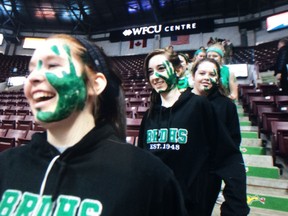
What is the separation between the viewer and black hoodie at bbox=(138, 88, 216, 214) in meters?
1.04

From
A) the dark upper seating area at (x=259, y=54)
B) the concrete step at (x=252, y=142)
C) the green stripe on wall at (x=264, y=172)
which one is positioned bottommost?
the green stripe on wall at (x=264, y=172)

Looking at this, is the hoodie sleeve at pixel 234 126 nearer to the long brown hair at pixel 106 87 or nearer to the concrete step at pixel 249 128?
the long brown hair at pixel 106 87

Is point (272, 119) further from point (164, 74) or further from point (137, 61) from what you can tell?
point (137, 61)

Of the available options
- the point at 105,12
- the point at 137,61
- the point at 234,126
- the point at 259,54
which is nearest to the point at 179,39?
the point at 137,61

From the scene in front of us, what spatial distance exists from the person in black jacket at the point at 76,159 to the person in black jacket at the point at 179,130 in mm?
383

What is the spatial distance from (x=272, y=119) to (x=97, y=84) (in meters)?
3.18

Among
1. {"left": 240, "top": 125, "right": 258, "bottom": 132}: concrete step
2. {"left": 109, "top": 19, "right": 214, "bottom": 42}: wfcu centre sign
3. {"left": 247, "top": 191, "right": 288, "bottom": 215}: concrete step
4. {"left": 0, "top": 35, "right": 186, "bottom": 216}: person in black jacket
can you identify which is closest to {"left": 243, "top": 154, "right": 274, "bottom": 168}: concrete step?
{"left": 247, "top": 191, "right": 288, "bottom": 215}: concrete step

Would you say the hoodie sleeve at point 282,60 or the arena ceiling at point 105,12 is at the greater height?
the arena ceiling at point 105,12

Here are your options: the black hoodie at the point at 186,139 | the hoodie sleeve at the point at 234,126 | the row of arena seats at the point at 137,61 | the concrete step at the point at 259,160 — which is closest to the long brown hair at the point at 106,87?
the black hoodie at the point at 186,139

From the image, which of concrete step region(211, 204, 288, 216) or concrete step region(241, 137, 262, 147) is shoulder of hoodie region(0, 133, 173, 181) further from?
concrete step region(241, 137, 262, 147)

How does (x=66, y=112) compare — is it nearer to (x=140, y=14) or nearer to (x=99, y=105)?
(x=99, y=105)

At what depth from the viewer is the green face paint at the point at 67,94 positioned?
67 cm

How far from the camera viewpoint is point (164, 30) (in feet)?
38.9

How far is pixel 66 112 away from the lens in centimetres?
67
